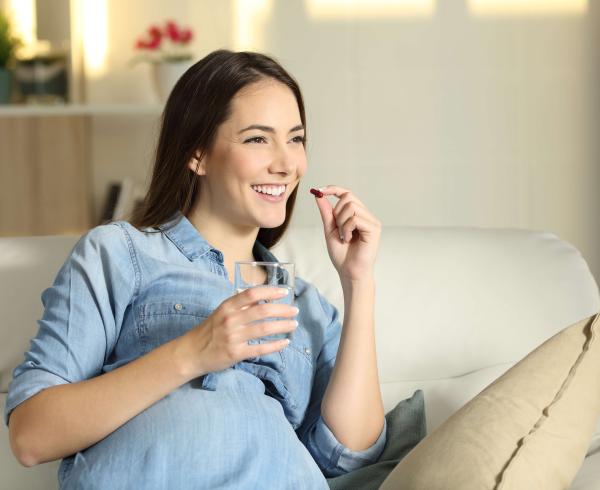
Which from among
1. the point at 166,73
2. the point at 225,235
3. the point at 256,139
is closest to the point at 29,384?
the point at 225,235

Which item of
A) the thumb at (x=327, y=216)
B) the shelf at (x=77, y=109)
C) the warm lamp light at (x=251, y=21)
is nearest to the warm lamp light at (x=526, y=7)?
the warm lamp light at (x=251, y=21)

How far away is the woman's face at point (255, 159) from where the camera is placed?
6.18 ft

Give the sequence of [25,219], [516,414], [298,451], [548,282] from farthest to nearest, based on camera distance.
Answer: [25,219]
[548,282]
[298,451]
[516,414]

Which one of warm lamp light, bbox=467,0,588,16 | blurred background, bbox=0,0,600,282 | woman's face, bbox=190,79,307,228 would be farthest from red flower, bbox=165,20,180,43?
woman's face, bbox=190,79,307,228

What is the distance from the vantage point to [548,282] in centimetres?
227

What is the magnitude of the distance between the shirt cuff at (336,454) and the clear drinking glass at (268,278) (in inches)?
17.2

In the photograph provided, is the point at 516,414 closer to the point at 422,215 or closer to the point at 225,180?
the point at 225,180

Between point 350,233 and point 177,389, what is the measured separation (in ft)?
1.52

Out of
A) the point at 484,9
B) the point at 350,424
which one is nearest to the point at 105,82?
the point at 484,9

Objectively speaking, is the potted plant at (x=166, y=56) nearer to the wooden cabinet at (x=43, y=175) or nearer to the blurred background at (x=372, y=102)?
the blurred background at (x=372, y=102)

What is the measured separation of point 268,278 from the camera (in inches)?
60.6

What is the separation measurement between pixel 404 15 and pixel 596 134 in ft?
3.17

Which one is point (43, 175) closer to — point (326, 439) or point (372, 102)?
point (372, 102)

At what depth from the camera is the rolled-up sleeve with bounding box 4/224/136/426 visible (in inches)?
64.5
